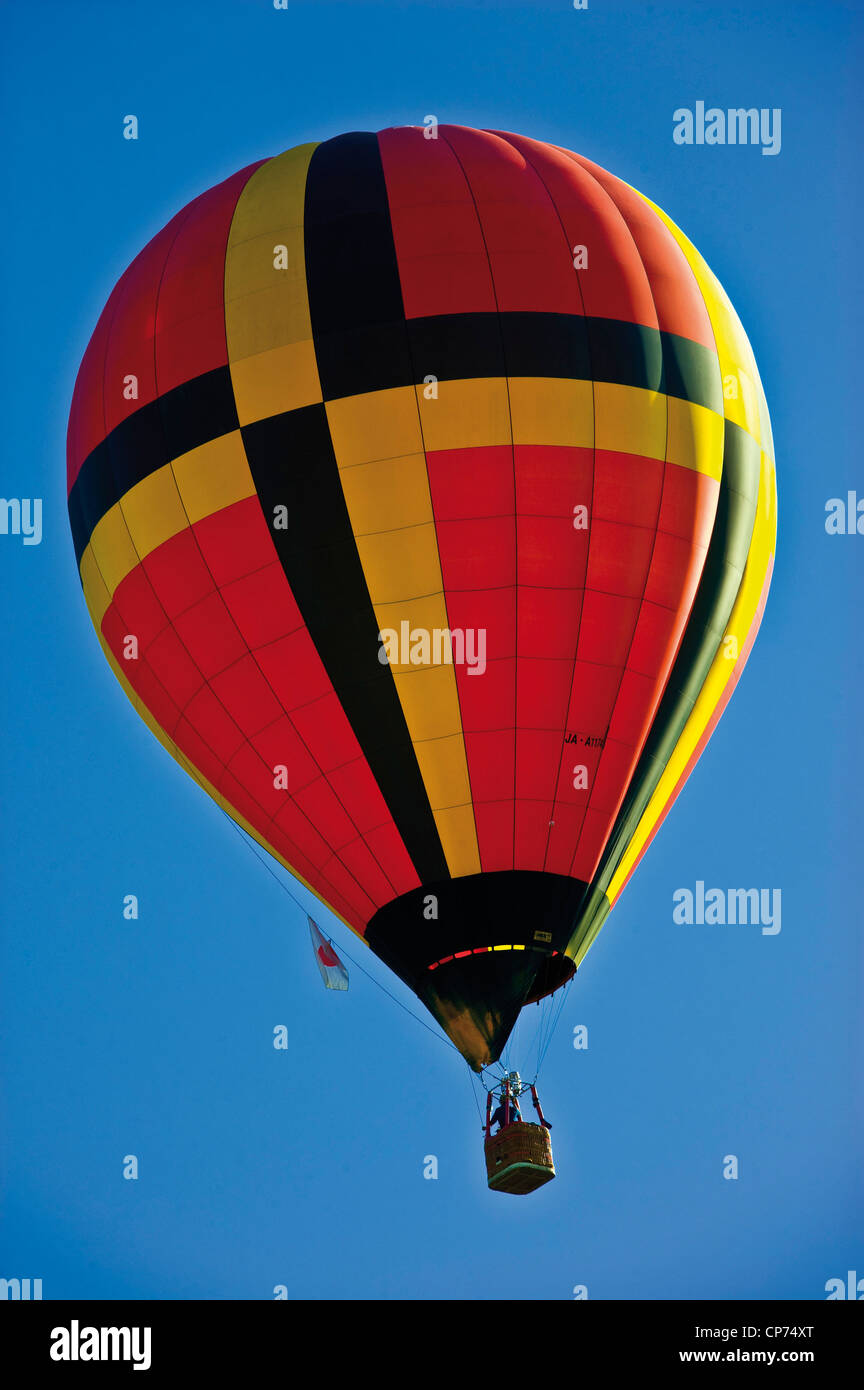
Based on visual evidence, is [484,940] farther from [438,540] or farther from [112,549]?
[112,549]

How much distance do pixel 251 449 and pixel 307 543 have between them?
94cm

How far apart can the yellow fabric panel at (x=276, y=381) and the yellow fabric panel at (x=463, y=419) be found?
3.04 ft

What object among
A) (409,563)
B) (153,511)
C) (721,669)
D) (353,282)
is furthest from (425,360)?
(721,669)

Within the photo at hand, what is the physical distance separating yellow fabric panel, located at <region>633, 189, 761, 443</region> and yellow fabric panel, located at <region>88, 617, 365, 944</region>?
18.0ft

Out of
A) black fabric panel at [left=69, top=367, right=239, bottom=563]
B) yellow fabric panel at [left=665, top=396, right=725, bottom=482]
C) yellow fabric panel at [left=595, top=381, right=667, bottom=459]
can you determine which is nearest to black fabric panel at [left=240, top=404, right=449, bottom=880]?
black fabric panel at [left=69, top=367, right=239, bottom=563]

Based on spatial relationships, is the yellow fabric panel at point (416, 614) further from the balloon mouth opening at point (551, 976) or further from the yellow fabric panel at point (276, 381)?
the balloon mouth opening at point (551, 976)

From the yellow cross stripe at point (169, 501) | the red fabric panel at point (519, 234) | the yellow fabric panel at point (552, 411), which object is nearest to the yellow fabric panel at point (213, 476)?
the yellow cross stripe at point (169, 501)

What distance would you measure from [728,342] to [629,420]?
6.16 feet

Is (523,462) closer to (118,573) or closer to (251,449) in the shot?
(251,449)

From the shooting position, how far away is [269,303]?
1969cm

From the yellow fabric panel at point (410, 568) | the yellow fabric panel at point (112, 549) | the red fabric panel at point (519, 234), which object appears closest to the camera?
the yellow fabric panel at point (410, 568)

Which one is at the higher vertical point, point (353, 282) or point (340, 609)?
point (353, 282)

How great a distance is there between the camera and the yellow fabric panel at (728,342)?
20.7m

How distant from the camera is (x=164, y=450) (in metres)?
19.9
